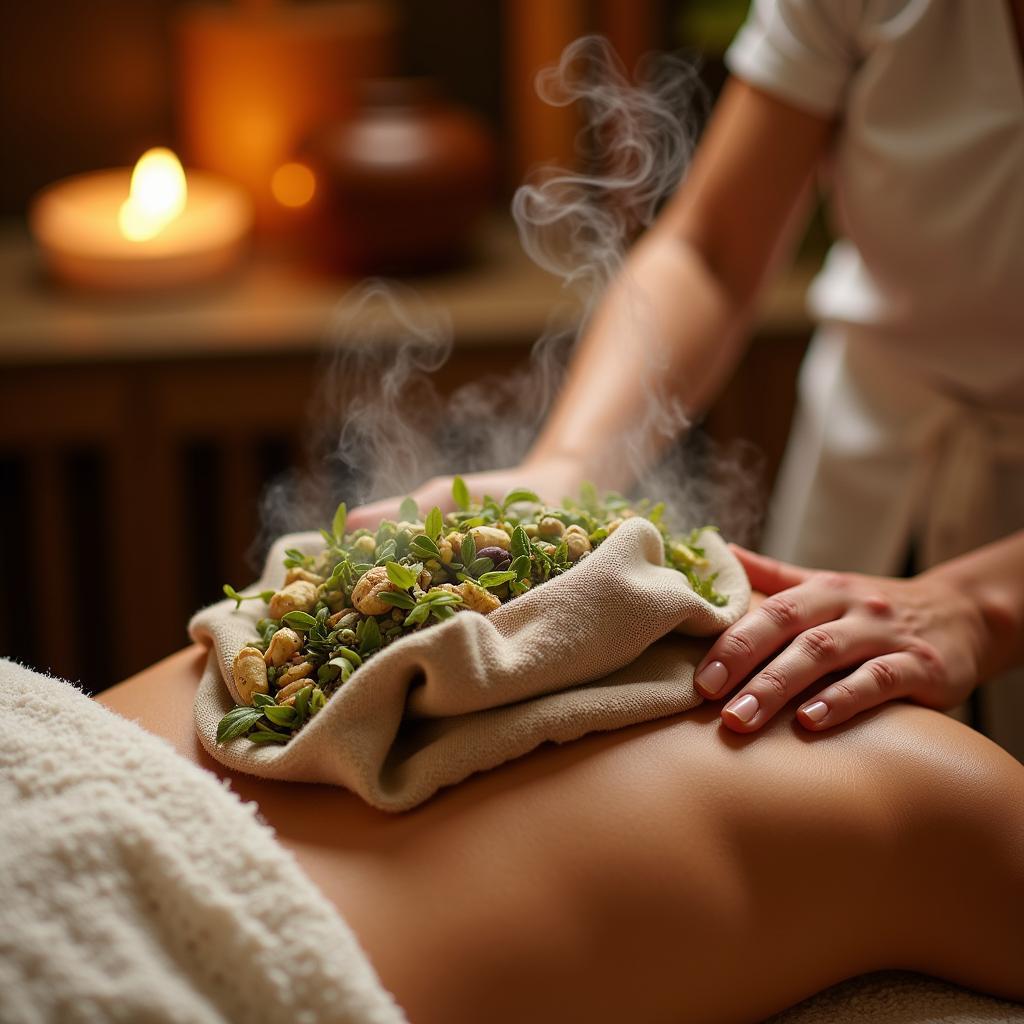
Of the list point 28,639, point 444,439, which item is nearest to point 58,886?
point 444,439

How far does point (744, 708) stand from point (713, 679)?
32 millimetres

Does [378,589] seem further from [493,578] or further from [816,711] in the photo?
[816,711]

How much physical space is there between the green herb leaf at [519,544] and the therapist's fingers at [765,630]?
6.3 inches

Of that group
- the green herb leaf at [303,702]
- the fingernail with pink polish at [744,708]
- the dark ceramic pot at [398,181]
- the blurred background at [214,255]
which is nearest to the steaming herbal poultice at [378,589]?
the green herb leaf at [303,702]

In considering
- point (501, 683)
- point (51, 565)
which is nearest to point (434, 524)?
point (501, 683)

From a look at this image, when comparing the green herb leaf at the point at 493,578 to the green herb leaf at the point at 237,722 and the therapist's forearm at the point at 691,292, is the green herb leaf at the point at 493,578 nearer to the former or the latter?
the green herb leaf at the point at 237,722

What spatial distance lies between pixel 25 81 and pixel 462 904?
7.74 ft

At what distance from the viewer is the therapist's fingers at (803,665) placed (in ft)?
3.00

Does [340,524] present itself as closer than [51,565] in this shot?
Yes

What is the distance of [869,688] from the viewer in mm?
958

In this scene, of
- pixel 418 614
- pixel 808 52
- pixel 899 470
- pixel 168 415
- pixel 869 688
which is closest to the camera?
pixel 418 614

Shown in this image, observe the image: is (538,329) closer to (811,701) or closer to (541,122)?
(541,122)

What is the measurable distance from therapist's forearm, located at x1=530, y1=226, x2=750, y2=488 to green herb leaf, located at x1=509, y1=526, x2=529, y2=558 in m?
0.33

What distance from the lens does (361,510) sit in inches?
42.1
